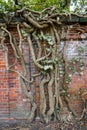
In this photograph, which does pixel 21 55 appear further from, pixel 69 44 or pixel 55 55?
pixel 69 44

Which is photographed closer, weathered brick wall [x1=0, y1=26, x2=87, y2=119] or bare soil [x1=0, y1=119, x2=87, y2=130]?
bare soil [x1=0, y1=119, x2=87, y2=130]

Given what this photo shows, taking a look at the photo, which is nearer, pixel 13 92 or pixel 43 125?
pixel 43 125

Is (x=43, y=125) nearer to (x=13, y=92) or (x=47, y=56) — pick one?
(x=13, y=92)

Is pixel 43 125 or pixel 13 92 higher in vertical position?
pixel 13 92

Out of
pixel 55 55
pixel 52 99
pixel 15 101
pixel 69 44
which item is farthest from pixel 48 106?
pixel 69 44

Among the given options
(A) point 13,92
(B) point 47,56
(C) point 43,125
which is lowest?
(C) point 43,125

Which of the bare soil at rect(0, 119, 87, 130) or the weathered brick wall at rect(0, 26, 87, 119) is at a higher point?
the weathered brick wall at rect(0, 26, 87, 119)

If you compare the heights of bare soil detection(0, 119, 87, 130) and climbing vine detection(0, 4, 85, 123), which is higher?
climbing vine detection(0, 4, 85, 123)

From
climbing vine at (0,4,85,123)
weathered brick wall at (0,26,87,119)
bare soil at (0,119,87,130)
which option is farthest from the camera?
weathered brick wall at (0,26,87,119)

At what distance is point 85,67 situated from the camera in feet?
14.6

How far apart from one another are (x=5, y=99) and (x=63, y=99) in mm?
1265

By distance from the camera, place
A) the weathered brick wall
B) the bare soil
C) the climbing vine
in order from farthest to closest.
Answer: the weathered brick wall < the climbing vine < the bare soil

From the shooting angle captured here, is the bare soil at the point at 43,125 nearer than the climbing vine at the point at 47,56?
Yes

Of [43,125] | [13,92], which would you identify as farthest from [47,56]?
[43,125]
